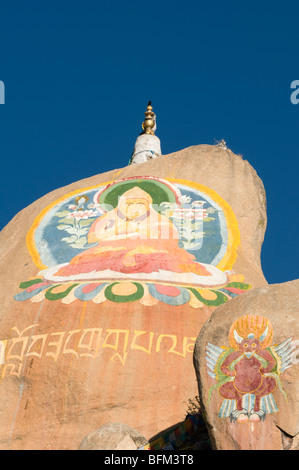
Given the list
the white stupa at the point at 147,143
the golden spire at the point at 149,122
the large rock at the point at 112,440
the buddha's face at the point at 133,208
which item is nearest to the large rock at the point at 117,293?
the buddha's face at the point at 133,208

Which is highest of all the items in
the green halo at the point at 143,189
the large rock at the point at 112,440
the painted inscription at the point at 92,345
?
the green halo at the point at 143,189

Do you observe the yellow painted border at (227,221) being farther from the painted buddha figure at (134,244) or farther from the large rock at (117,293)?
the painted buddha figure at (134,244)

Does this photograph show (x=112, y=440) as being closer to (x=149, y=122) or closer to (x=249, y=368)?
(x=249, y=368)

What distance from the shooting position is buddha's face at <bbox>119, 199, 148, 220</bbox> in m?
16.9

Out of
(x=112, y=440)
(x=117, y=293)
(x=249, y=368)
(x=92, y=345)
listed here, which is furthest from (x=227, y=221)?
(x=112, y=440)

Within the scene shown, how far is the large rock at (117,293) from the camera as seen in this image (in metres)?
11.9

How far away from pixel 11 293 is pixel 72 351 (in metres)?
2.66

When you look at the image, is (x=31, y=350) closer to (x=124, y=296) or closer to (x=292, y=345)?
(x=124, y=296)

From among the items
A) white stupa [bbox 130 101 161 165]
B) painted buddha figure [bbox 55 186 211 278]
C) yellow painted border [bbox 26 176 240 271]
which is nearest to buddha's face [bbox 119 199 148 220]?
painted buddha figure [bbox 55 186 211 278]

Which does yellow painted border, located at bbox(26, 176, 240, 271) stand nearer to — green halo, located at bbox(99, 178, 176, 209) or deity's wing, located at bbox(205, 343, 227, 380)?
green halo, located at bbox(99, 178, 176, 209)

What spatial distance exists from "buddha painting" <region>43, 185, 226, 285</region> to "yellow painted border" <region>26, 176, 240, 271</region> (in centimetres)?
59

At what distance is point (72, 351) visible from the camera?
41.1 feet

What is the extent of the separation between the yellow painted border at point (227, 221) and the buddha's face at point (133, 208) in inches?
49.6

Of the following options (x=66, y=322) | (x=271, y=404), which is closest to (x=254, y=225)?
(x=66, y=322)
